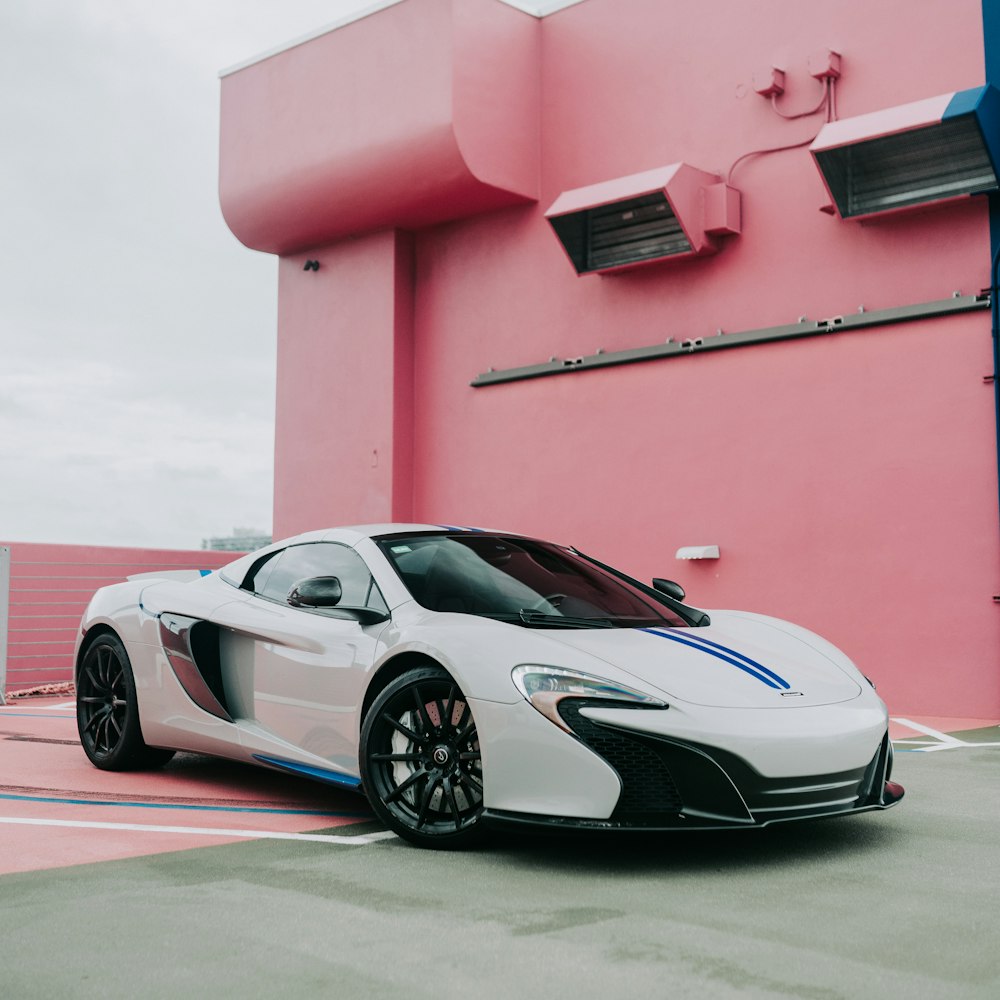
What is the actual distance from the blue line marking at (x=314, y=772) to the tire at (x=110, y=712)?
1.12 m

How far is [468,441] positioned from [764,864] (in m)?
8.57

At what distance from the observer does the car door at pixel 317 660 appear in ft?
14.8

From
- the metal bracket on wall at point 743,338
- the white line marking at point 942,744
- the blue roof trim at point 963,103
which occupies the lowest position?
the white line marking at point 942,744

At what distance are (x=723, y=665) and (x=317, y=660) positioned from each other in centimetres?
155

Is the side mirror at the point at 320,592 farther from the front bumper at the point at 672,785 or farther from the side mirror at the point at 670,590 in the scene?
the side mirror at the point at 670,590

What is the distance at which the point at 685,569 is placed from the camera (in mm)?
10320

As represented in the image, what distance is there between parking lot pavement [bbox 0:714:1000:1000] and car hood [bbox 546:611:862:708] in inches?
20.1

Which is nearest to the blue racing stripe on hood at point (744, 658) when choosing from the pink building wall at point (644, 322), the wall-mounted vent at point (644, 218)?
the pink building wall at point (644, 322)

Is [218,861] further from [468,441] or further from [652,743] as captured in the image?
[468,441]

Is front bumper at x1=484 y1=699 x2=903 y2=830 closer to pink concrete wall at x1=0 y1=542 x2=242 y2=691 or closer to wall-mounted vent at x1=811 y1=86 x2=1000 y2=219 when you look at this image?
wall-mounted vent at x1=811 y1=86 x2=1000 y2=219

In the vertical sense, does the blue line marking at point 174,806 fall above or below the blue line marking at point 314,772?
below

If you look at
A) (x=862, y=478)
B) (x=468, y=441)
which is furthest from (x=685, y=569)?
(x=468, y=441)

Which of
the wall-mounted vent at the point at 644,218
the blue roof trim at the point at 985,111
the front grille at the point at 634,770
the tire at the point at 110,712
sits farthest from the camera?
the wall-mounted vent at the point at 644,218

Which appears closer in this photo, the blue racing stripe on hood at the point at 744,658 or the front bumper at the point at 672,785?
the front bumper at the point at 672,785
